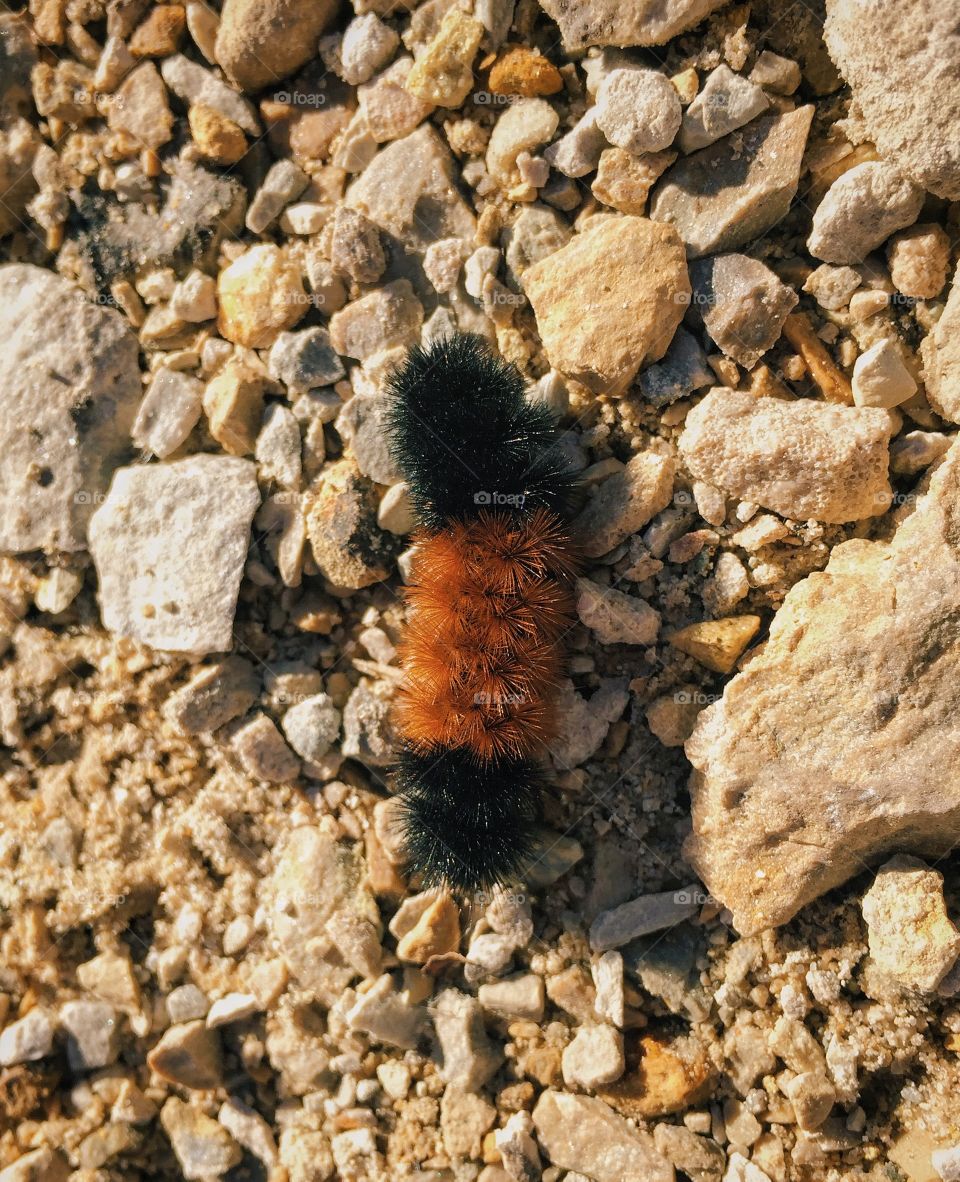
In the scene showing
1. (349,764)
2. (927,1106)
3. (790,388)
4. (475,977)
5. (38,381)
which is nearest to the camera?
(927,1106)

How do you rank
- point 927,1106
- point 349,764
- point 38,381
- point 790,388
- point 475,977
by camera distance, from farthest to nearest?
point 38,381 < point 349,764 < point 475,977 < point 790,388 < point 927,1106

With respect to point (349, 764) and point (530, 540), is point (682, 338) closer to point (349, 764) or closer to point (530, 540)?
point (530, 540)

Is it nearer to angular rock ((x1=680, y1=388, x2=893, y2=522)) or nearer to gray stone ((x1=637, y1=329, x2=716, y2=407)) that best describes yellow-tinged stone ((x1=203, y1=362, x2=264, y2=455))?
Answer: gray stone ((x1=637, y1=329, x2=716, y2=407))

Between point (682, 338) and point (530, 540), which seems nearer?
point (530, 540)

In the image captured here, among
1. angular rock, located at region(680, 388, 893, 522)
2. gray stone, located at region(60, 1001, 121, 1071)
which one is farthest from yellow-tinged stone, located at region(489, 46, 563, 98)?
gray stone, located at region(60, 1001, 121, 1071)

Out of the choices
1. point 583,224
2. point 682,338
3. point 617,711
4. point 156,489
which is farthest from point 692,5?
point 156,489

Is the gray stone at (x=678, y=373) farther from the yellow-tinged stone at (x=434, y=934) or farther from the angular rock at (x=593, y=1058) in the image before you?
the angular rock at (x=593, y=1058)
